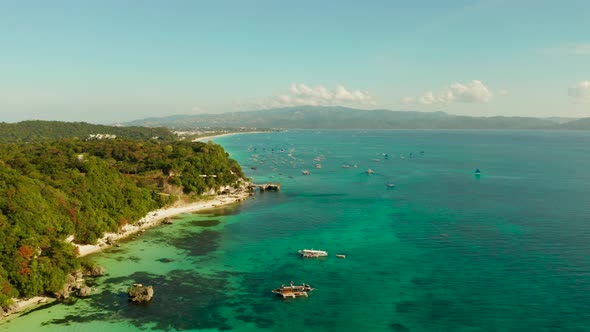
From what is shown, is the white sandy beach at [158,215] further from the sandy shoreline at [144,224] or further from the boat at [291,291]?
the boat at [291,291]

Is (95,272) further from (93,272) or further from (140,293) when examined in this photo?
(140,293)

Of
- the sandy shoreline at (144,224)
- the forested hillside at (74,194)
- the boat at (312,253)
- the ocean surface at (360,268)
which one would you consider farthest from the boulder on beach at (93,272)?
the boat at (312,253)

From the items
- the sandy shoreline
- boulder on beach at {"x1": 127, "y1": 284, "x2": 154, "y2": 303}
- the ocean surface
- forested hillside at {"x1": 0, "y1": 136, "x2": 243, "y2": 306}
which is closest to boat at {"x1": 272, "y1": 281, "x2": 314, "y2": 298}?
the ocean surface

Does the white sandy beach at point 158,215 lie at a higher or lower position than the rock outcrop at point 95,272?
higher

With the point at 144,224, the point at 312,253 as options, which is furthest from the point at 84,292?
the point at 312,253

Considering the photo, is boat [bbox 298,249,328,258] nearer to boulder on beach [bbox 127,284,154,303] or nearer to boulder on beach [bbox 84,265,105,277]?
boulder on beach [bbox 127,284,154,303]

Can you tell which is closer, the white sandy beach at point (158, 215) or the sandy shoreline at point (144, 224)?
the sandy shoreline at point (144, 224)

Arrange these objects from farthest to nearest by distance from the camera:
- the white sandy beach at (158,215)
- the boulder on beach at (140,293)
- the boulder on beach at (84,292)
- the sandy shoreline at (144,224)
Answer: the white sandy beach at (158,215) → the boulder on beach at (84,292) → the boulder on beach at (140,293) → the sandy shoreline at (144,224)
